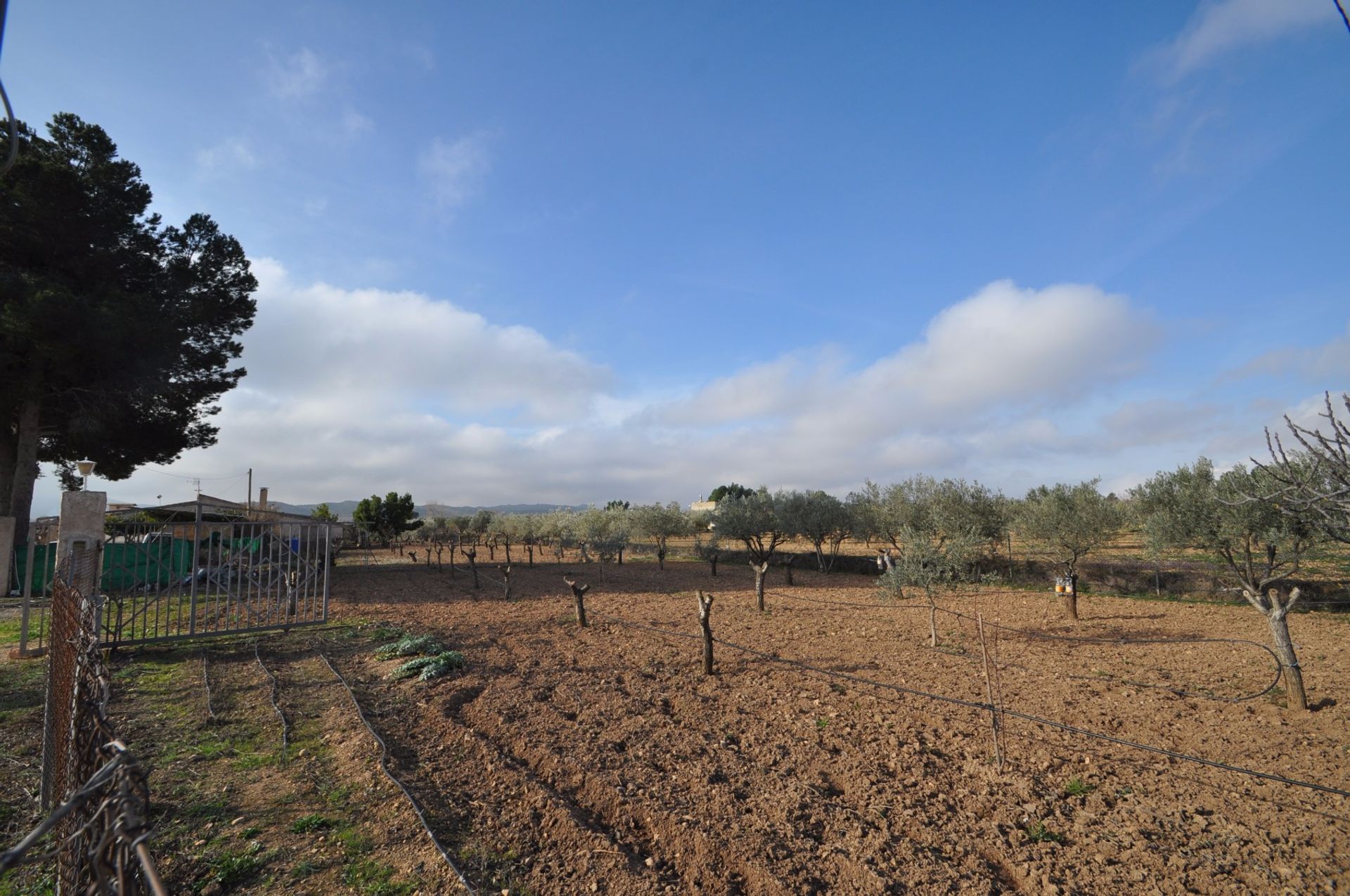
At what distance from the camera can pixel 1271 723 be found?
294 inches

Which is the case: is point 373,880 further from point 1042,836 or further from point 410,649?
point 410,649

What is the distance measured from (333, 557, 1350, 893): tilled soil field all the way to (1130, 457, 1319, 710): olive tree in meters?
2.74

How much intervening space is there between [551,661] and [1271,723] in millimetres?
10030

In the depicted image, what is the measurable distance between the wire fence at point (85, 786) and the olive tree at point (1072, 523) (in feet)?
63.7

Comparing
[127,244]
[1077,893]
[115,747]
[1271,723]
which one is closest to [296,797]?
[115,747]

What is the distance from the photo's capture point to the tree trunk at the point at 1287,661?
7.85 meters

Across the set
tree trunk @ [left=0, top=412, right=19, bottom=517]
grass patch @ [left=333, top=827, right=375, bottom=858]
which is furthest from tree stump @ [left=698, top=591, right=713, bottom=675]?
tree trunk @ [left=0, top=412, right=19, bottom=517]

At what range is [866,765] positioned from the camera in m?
6.23

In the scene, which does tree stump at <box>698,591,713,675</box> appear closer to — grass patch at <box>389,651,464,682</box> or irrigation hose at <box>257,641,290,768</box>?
grass patch at <box>389,651,464,682</box>

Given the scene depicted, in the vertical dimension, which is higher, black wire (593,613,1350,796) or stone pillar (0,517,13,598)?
stone pillar (0,517,13,598)

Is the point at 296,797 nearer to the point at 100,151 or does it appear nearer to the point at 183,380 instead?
the point at 183,380

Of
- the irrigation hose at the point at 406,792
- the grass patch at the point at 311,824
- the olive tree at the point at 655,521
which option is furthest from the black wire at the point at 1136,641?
the olive tree at the point at 655,521

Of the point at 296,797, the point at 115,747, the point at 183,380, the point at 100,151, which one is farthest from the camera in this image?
the point at 183,380

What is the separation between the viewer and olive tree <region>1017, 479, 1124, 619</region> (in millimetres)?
19016
